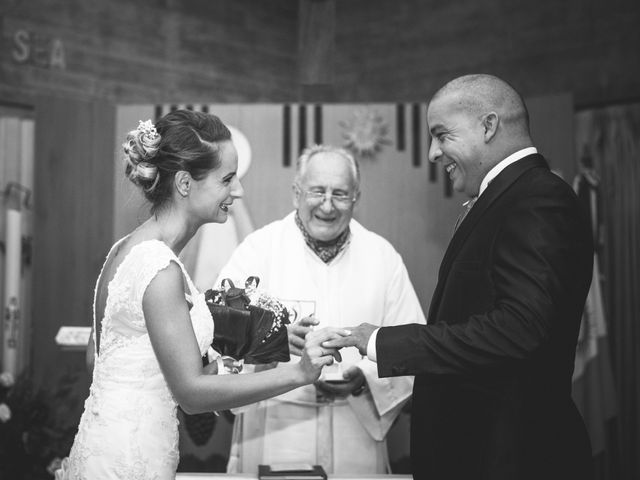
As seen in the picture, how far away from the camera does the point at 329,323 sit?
3154mm

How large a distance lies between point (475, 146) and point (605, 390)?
2.96m

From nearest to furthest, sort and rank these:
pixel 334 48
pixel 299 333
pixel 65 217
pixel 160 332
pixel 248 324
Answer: pixel 160 332 → pixel 248 324 → pixel 299 333 → pixel 65 217 → pixel 334 48

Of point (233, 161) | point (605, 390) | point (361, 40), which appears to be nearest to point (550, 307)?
point (233, 161)

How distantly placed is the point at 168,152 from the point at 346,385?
Answer: 136 cm

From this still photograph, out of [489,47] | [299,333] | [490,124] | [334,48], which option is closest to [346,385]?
[299,333]

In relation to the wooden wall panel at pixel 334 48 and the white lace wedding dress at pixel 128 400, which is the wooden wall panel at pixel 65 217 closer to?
the wooden wall panel at pixel 334 48

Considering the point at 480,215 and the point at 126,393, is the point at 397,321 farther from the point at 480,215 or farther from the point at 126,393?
the point at 126,393

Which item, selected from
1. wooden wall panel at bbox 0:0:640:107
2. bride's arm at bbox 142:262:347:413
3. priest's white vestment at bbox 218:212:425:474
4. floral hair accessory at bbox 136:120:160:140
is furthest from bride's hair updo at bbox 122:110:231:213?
wooden wall panel at bbox 0:0:640:107

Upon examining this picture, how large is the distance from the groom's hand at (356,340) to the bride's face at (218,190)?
0.48 meters

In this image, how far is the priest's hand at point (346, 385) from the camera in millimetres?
2906

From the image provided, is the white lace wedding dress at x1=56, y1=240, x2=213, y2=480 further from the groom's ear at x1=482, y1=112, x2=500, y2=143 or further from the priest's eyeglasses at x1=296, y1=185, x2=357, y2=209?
the priest's eyeglasses at x1=296, y1=185, x2=357, y2=209

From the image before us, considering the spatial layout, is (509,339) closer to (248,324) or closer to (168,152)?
(248,324)

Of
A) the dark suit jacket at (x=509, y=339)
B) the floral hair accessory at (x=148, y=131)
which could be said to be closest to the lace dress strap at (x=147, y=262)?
the floral hair accessory at (x=148, y=131)

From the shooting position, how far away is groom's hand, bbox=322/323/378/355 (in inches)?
77.9
